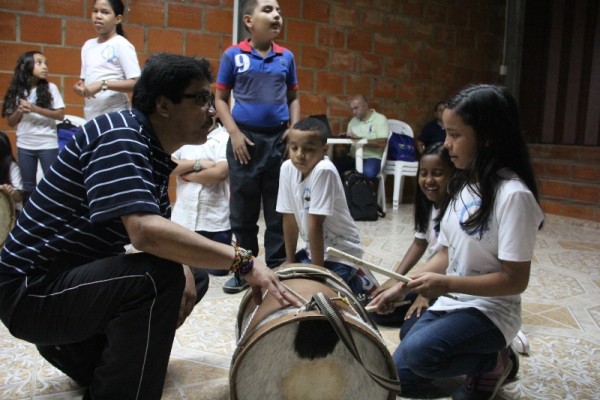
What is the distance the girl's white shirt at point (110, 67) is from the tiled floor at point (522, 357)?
1.24 metres

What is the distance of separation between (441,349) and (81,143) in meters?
1.14

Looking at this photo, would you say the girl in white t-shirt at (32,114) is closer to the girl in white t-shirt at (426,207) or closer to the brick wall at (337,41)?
the brick wall at (337,41)

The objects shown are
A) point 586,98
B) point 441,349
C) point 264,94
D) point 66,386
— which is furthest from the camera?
point 586,98

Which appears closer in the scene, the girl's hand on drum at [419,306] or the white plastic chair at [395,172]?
the girl's hand on drum at [419,306]

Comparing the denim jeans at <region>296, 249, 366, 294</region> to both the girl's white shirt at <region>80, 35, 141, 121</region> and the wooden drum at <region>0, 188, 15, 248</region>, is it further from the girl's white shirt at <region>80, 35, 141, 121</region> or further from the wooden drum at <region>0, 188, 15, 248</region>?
Answer: the wooden drum at <region>0, 188, 15, 248</region>

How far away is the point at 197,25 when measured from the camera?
496 cm

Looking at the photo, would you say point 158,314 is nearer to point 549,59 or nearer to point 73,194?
point 73,194

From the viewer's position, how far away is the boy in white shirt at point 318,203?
246 centimetres

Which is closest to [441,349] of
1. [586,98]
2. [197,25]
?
[197,25]

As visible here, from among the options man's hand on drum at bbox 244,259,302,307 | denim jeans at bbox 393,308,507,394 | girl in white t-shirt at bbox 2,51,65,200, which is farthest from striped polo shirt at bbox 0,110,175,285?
girl in white t-shirt at bbox 2,51,65,200

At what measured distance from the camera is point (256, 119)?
3029 millimetres

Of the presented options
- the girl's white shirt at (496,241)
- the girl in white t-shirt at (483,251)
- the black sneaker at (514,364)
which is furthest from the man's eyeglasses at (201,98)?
Result: the black sneaker at (514,364)

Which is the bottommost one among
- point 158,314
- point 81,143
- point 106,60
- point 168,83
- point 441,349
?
point 441,349

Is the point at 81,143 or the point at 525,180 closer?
the point at 81,143
